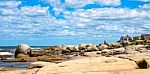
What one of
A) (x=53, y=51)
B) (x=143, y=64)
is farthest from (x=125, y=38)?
(x=143, y=64)

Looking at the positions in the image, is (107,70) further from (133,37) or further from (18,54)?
→ (133,37)

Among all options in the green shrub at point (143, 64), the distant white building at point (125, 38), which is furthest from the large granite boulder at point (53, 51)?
the green shrub at point (143, 64)

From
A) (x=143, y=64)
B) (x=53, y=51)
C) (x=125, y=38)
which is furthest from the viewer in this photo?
(x=125, y=38)

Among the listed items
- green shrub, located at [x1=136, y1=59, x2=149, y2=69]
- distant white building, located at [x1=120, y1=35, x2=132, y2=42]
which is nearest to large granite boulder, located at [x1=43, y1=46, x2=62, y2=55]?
distant white building, located at [x1=120, y1=35, x2=132, y2=42]

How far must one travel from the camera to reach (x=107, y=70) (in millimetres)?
21891

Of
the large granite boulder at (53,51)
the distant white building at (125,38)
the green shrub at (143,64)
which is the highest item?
the green shrub at (143,64)

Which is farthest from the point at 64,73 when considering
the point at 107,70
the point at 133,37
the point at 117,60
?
the point at 133,37

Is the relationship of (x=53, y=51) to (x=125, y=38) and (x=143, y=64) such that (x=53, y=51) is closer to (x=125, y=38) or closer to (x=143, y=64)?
(x=125, y=38)

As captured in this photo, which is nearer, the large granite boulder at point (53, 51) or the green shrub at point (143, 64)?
the green shrub at point (143, 64)

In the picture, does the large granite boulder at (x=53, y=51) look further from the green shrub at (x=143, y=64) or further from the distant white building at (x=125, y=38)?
the green shrub at (x=143, y=64)

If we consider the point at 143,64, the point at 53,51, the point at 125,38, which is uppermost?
the point at 143,64

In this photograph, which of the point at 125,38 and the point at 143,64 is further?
the point at 125,38

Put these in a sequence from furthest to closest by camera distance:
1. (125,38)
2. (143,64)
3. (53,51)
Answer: (125,38)
(53,51)
(143,64)

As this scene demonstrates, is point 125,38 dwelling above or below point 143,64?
below
